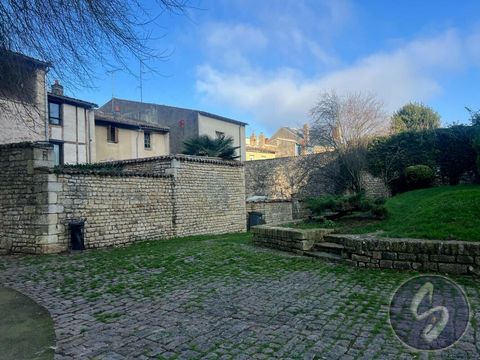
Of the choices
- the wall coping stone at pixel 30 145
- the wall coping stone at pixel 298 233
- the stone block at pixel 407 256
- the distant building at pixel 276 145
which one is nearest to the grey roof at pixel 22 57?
the wall coping stone at pixel 30 145

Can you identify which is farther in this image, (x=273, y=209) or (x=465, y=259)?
(x=273, y=209)

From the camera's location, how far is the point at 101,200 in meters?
9.90

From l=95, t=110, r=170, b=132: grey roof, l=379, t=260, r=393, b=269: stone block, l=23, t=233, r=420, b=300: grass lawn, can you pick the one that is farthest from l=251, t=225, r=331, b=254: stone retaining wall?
l=95, t=110, r=170, b=132: grey roof

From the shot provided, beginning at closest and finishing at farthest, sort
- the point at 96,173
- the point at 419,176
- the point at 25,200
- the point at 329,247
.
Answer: the point at 329,247 → the point at 25,200 → the point at 96,173 → the point at 419,176

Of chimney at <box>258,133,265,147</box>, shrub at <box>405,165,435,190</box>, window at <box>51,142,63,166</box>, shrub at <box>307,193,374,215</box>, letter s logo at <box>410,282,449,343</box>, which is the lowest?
letter s logo at <box>410,282,449,343</box>

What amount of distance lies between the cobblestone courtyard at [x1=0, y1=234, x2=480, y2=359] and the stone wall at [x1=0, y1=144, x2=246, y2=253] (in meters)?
1.62

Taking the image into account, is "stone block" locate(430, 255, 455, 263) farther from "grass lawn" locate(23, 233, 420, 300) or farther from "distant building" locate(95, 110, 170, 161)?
"distant building" locate(95, 110, 170, 161)

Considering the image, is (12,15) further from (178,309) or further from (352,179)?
(352,179)

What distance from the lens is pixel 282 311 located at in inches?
162

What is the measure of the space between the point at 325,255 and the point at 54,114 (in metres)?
17.9

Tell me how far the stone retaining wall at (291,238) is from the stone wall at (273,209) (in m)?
8.01

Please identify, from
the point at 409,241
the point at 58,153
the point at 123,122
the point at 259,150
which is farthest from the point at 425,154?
the point at 259,150

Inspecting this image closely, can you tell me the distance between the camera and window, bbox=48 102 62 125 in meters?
18.8

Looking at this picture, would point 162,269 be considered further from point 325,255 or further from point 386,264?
point 386,264
